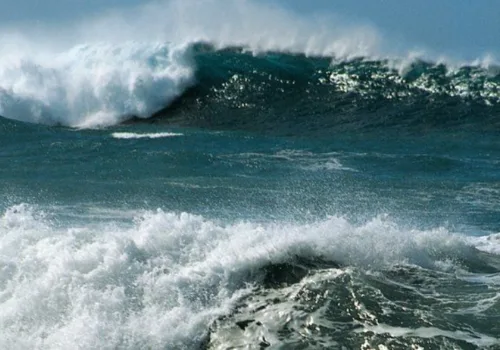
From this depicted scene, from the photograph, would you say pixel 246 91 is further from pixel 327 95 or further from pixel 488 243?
pixel 488 243

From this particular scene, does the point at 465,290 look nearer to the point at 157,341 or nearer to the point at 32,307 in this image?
the point at 157,341

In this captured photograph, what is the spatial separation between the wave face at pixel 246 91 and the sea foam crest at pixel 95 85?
0.04 metres

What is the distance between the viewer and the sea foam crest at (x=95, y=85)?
27.3 m

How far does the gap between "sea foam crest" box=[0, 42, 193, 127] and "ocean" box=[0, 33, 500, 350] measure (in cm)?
8

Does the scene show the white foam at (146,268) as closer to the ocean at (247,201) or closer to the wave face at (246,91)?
the ocean at (247,201)

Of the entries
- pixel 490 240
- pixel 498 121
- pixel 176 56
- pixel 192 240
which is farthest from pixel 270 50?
pixel 192 240

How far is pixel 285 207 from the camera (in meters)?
14.9

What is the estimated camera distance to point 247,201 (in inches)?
600

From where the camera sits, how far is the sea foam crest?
27.3 m

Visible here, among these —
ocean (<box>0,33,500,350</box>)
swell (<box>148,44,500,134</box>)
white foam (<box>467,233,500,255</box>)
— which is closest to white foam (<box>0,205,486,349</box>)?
ocean (<box>0,33,500,350</box>)

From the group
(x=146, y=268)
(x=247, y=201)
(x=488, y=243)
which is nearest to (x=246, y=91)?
(x=247, y=201)

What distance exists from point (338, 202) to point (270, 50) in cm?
1803

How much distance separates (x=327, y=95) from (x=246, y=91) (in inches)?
108

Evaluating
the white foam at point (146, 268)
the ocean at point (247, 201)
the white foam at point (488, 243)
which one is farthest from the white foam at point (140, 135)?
the white foam at point (146, 268)
